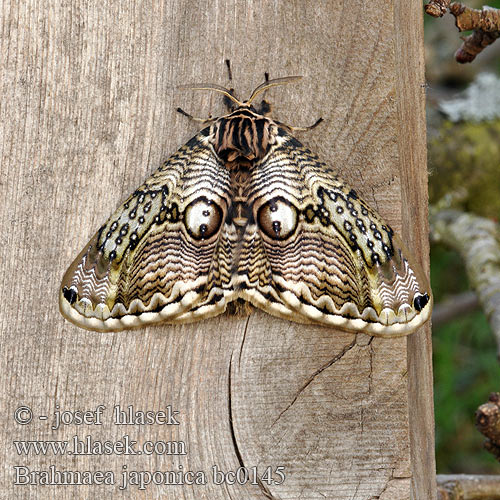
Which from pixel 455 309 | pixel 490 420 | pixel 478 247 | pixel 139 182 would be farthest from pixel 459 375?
pixel 139 182

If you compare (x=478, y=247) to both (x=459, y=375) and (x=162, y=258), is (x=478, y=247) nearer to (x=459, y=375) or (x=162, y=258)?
(x=459, y=375)

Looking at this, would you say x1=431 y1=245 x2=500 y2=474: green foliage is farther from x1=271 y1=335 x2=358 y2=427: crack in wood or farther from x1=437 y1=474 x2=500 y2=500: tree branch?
x1=271 y1=335 x2=358 y2=427: crack in wood

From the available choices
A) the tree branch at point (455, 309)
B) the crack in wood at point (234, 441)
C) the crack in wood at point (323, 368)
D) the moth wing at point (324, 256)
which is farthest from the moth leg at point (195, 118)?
the tree branch at point (455, 309)

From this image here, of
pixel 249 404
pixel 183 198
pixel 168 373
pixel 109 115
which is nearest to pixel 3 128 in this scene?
pixel 109 115

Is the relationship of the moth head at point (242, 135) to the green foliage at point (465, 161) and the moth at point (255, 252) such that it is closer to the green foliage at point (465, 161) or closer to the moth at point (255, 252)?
the moth at point (255, 252)

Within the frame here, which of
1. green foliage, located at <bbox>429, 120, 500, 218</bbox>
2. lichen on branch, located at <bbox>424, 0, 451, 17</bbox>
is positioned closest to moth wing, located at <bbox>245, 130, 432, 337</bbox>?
lichen on branch, located at <bbox>424, 0, 451, 17</bbox>

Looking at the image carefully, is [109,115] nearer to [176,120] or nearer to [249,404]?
[176,120]
